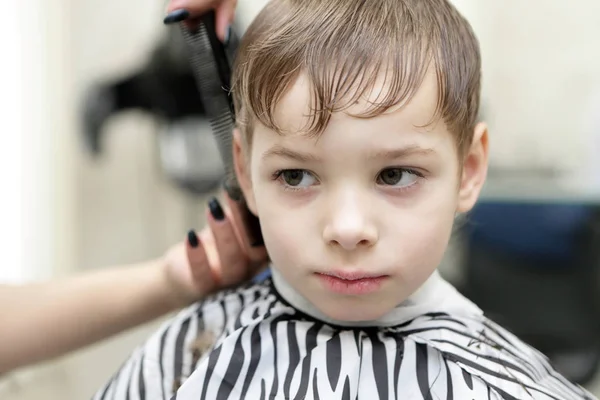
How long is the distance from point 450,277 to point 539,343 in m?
0.27

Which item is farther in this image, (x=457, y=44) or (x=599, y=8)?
(x=599, y=8)

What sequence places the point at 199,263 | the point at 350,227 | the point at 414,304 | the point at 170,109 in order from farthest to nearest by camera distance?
1. the point at 170,109
2. the point at 199,263
3. the point at 414,304
4. the point at 350,227

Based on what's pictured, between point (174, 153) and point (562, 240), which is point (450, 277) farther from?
point (174, 153)

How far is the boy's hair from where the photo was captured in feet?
1.78

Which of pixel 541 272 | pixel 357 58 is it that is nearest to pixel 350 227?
pixel 357 58

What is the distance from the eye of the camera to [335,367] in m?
0.62

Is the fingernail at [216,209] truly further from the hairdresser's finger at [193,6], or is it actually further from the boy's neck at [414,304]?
the hairdresser's finger at [193,6]

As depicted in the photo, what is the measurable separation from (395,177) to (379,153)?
36 mm

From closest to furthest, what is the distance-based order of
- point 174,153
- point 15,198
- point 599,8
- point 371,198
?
point 371,198
point 15,198
point 174,153
point 599,8

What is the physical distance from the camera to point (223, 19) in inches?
27.1

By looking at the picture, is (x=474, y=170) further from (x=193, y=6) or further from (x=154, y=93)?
(x=154, y=93)

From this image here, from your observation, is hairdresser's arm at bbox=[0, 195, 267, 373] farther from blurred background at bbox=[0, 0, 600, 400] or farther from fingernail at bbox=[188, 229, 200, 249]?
blurred background at bbox=[0, 0, 600, 400]

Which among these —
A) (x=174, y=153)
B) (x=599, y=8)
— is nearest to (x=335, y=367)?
(x=174, y=153)

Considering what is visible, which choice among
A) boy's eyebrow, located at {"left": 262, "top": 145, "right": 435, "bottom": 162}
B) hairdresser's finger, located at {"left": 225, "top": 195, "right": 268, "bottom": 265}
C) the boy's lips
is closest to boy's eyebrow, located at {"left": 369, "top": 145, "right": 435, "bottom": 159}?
boy's eyebrow, located at {"left": 262, "top": 145, "right": 435, "bottom": 162}
